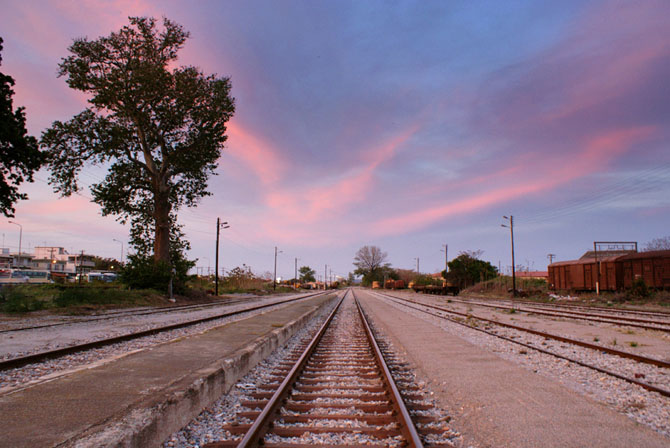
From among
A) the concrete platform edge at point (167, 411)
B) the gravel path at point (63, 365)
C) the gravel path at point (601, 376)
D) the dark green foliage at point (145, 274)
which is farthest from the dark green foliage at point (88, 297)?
the gravel path at point (601, 376)

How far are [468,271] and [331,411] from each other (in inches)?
2374

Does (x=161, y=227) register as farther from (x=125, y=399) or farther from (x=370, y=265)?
(x=370, y=265)

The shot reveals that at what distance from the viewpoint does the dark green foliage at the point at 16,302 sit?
16.3 meters

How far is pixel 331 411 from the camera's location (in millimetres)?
4848

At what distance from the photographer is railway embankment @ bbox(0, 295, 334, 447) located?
341 centimetres

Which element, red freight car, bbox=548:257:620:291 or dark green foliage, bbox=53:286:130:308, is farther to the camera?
red freight car, bbox=548:257:620:291

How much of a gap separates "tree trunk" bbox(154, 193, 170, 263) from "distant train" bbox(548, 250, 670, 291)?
32.4 metres

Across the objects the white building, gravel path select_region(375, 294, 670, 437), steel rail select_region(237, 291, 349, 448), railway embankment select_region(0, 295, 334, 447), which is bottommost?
gravel path select_region(375, 294, 670, 437)

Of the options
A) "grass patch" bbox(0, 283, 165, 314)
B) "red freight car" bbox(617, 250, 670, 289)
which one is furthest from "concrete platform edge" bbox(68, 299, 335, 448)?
"red freight car" bbox(617, 250, 670, 289)

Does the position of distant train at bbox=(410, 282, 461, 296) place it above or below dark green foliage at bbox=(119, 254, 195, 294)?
below

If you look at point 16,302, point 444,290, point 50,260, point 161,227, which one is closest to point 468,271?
point 444,290

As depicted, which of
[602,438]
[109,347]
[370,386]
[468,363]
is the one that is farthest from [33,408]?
[468,363]

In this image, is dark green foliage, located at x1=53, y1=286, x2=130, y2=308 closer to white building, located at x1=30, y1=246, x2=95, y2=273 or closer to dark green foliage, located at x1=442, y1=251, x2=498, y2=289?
dark green foliage, located at x1=442, y1=251, x2=498, y2=289

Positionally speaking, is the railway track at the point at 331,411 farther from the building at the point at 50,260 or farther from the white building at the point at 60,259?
the white building at the point at 60,259
